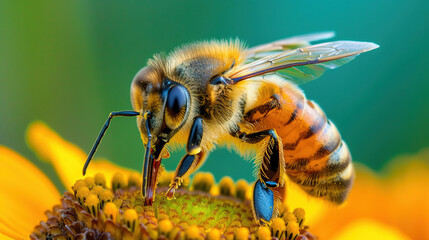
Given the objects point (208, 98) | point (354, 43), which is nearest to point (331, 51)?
point (354, 43)

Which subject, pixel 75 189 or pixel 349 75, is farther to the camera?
pixel 349 75

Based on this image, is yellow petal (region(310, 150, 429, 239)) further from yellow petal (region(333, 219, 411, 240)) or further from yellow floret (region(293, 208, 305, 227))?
yellow floret (region(293, 208, 305, 227))

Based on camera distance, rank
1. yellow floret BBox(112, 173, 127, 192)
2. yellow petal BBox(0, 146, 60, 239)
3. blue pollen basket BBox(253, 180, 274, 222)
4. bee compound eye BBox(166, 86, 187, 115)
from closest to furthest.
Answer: bee compound eye BBox(166, 86, 187, 115)
blue pollen basket BBox(253, 180, 274, 222)
yellow petal BBox(0, 146, 60, 239)
yellow floret BBox(112, 173, 127, 192)

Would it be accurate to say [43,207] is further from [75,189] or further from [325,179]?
[325,179]

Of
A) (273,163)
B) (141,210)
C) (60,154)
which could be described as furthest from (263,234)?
(60,154)

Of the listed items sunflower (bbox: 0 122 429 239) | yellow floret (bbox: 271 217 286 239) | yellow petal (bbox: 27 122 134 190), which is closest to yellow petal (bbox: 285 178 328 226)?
sunflower (bbox: 0 122 429 239)

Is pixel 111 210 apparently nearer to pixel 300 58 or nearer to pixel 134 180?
pixel 134 180

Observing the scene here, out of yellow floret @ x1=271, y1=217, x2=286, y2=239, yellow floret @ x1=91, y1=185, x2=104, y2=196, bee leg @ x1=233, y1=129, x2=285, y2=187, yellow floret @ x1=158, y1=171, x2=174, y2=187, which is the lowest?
yellow floret @ x1=271, y1=217, x2=286, y2=239
